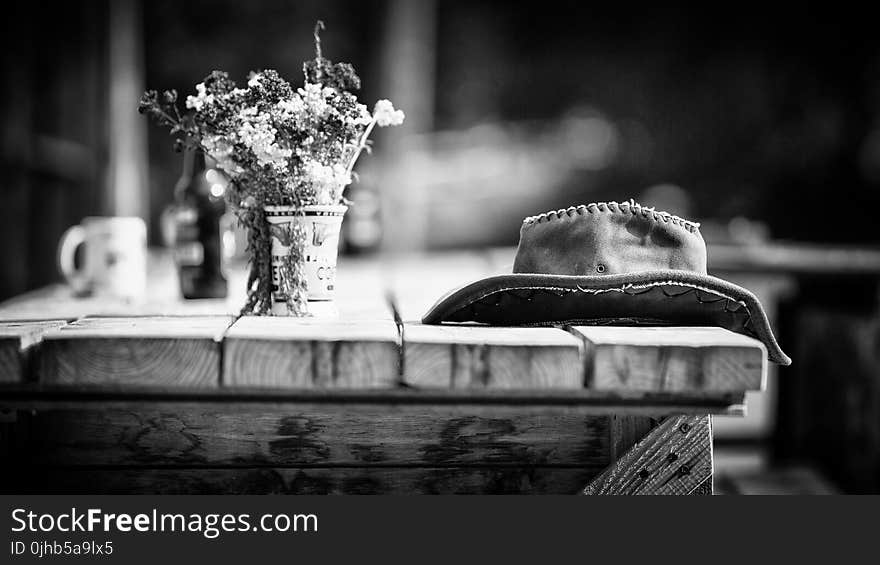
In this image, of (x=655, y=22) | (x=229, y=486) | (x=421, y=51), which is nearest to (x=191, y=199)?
(x=229, y=486)

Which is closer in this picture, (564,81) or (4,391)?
(4,391)

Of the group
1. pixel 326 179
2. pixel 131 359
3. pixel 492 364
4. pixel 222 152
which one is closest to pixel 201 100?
pixel 222 152

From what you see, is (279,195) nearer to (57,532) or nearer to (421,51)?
(57,532)

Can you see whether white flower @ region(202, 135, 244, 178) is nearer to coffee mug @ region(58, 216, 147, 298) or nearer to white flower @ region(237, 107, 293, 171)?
white flower @ region(237, 107, 293, 171)

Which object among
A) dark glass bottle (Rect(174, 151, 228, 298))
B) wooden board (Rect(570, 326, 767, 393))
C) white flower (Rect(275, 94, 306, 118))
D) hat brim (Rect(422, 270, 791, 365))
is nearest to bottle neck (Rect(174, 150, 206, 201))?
dark glass bottle (Rect(174, 151, 228, 298))

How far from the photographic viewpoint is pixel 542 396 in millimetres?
1136

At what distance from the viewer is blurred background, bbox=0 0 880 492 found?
6.29 metres

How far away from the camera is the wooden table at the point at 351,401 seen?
3.62 feet

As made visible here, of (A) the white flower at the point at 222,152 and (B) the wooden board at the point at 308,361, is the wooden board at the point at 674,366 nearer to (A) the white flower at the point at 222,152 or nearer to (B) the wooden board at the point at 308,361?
(B) the wooden board at the point at 308,361

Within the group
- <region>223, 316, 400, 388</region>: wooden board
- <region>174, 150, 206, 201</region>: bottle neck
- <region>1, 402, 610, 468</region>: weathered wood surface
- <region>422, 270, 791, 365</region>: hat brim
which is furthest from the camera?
<region>174, 150, 206, 201</region>: bottle neck

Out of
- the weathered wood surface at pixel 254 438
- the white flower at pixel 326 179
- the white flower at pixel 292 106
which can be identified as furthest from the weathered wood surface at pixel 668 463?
the white flower at pixel 292 106

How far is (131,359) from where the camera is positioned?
3.62ft

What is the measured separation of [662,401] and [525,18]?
741cm

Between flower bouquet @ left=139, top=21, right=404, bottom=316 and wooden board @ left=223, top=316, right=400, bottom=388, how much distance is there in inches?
13.2
